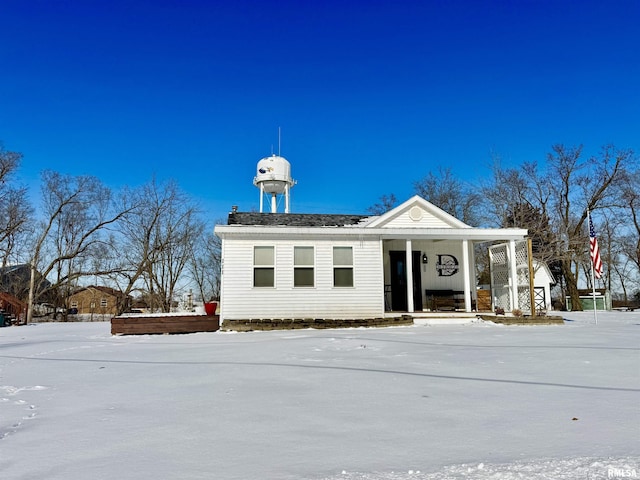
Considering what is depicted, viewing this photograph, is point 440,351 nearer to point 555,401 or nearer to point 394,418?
point 555,401

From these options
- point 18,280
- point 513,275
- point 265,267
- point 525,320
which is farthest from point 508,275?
point 18,280

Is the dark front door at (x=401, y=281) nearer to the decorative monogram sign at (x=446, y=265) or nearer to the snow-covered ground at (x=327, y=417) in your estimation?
the decorative monogram sign at (x=446, y=265)

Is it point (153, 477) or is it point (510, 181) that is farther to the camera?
point (510, 181)

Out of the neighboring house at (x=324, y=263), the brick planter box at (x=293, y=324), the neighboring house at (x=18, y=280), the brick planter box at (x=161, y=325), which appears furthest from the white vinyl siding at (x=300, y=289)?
the neighboring house at (x=18, y=280)

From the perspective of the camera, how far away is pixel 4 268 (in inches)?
1006

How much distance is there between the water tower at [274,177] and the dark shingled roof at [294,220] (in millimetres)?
6435

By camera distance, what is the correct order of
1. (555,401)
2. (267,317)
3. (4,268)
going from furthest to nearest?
1. (4,268)
2. (267,317)
3. (555,401)

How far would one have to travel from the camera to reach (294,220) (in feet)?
48.6

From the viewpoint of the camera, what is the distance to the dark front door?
15.0 m

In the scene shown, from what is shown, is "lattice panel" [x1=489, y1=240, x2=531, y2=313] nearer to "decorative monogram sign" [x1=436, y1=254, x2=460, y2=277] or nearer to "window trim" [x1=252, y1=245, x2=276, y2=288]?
"decorative monogram sign" [x1=436, y1=254, x2=460, y2=277]

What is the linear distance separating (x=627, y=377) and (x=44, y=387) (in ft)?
21.4

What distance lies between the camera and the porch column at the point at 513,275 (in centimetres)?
1387

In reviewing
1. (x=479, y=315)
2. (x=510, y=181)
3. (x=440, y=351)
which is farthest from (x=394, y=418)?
(x=510, y=181)

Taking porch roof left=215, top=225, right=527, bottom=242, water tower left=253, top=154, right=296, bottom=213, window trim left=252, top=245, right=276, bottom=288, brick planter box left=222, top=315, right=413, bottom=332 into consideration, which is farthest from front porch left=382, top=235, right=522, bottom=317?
water tower left=253, top=154, right=296, bottom=213
